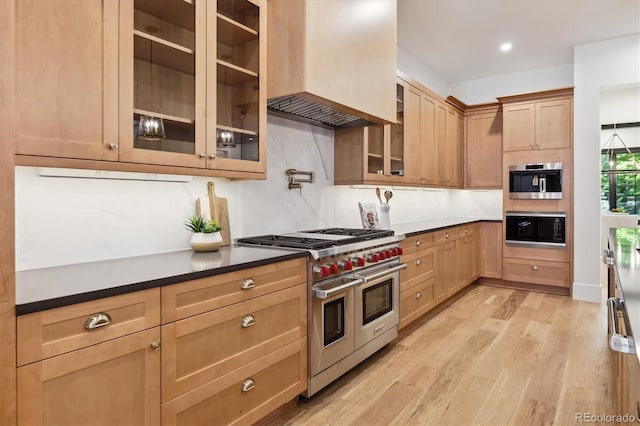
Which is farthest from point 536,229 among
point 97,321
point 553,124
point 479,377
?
point 97,321

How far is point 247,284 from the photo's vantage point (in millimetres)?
1876

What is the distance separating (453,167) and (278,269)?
387 centimetres

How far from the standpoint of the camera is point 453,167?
5.28m

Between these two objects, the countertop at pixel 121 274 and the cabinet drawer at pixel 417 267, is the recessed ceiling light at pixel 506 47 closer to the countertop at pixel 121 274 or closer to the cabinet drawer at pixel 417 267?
the cabinet drawer at pixel 417 267

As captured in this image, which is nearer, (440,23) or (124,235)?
(124,235)

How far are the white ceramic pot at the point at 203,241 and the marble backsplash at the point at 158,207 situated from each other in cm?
16

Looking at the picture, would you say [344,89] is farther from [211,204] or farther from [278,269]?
[278,269]

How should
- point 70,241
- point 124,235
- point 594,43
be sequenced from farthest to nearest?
point 594,43, point 124,235, point 70,241

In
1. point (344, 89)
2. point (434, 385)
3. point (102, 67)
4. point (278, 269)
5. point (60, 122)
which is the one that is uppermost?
point (344, 89)

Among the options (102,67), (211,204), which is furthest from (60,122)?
(211,204)

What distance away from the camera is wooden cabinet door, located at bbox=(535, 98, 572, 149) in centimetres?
482

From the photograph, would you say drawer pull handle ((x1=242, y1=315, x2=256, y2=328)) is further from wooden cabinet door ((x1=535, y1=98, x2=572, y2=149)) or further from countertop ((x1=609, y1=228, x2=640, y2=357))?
wooden cabinet door ((x1=535, y1=98, x2=572, y2=149))

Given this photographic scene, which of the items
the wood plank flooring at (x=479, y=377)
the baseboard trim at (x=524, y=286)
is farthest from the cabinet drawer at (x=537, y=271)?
the wood plank flooring at (x=479, y=377)

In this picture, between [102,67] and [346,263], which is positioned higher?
[102,67]
